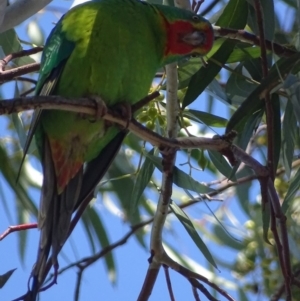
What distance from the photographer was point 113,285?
2.58m

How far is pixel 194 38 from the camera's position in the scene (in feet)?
6.48

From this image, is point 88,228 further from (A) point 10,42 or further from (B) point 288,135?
(B) point 288,135

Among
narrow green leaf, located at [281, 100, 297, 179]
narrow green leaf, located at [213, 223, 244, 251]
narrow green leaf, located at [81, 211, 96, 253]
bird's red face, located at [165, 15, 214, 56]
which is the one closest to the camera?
narrow green leaf, located at [281, 100, 297, 179]

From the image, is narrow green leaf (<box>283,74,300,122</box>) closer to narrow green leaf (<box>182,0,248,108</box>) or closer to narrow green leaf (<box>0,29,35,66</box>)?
narrow green leaf (<box>182,0,248,108</box>)

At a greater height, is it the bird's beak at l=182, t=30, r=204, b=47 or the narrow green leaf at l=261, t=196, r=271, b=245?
the bird's beak at l=182, t=30, r=204, b=47

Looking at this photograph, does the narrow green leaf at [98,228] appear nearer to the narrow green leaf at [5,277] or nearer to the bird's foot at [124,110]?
the bird's foot at [124,110]

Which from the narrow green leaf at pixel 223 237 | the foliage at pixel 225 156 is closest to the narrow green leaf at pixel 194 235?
the foliage at pixel 225 156

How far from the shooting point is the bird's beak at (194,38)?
6.39 ft

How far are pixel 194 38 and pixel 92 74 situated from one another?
1.04 feet

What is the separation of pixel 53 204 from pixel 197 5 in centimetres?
67

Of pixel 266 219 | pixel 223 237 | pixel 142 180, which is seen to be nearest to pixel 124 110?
pixel 142 180

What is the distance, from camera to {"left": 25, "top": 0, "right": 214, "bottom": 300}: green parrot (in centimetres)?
185

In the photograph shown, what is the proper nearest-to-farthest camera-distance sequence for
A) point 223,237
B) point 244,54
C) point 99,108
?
point 99,108 < point 244,54 < point 223,237

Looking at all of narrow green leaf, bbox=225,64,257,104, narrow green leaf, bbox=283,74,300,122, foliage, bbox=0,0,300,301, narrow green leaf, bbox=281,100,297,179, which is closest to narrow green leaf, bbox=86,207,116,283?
foliage, bbox=0,0,300,301
